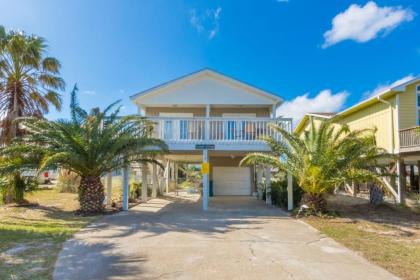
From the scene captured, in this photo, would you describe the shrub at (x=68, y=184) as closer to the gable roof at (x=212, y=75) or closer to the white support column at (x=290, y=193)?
the gable roof at (x=212, y=75)

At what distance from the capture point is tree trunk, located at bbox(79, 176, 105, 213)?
36.2ft

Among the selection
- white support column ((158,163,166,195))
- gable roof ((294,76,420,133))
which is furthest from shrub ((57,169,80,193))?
gable roof ((294,76,420,133))

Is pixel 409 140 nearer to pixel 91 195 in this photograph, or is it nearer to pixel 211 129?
pixel 211 129

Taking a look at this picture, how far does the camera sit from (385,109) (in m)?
15.1

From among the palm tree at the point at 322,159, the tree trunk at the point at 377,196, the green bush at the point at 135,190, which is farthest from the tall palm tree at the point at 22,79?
the tree trunk at the point at 377,196

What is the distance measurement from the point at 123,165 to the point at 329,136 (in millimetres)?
7537

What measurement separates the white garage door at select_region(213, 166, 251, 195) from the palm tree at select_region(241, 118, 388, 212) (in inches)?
329

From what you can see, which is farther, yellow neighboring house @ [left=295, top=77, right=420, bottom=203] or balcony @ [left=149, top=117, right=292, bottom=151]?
yellow neighboring house @ [left=295, top=77, right=420, bottom=203]

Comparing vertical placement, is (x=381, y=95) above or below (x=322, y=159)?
above

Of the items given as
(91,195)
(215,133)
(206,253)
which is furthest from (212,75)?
(206,253)

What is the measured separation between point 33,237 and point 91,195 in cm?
372

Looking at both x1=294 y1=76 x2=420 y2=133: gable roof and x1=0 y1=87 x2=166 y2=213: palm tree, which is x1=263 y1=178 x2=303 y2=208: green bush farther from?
x1=0 y1=87 x2=166 y2=213: palm tree

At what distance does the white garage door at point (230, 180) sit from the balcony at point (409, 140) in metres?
8.92

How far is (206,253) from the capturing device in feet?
20.3
